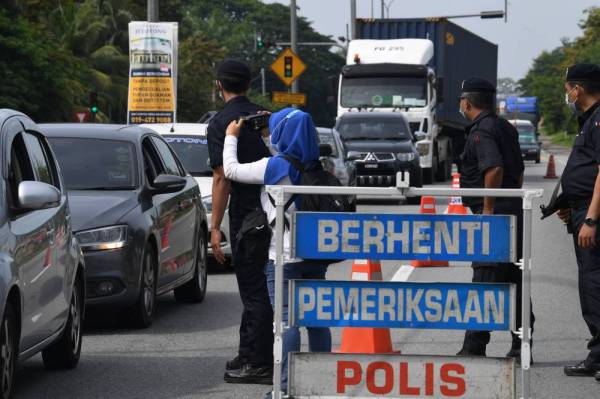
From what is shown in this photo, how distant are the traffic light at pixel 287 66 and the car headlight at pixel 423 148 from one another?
7260 mm

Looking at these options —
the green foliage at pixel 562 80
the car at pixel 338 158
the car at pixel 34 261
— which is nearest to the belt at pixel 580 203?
the car at pixel 34 261

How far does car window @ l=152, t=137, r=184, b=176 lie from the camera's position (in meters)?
12.7

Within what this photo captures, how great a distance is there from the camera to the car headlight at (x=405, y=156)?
29.8 metres

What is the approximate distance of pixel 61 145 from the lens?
473 inches

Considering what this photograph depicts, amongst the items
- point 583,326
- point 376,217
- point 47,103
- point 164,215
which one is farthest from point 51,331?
point 47,103

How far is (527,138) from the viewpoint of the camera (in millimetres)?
65250

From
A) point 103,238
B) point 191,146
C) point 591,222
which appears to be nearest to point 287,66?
point 191,146

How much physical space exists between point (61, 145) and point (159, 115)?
15673 mm

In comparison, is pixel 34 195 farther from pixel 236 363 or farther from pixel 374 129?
pixel 374 129

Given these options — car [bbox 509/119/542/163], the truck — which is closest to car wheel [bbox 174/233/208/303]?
the truck

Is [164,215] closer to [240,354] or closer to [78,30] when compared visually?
[240,354]

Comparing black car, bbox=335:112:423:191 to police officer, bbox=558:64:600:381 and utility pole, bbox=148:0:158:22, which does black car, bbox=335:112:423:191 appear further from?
police officer, bbox=558:64:600:381

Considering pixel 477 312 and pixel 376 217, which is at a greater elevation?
pixel 376 217

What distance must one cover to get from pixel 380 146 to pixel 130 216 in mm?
19291
